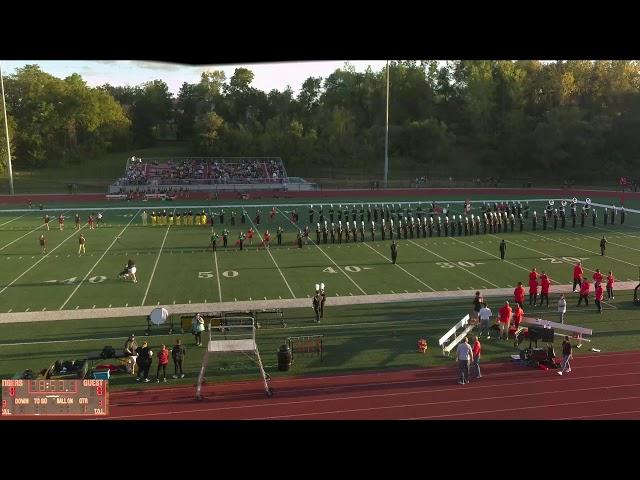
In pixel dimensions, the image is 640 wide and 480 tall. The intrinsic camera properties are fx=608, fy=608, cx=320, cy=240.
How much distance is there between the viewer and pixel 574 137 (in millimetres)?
62094

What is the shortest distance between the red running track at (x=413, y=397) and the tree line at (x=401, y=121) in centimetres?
4947

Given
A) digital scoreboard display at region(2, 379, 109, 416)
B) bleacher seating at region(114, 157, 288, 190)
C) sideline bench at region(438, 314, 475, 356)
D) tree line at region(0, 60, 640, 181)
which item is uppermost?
tree line at region(0, 60, 640, 181)

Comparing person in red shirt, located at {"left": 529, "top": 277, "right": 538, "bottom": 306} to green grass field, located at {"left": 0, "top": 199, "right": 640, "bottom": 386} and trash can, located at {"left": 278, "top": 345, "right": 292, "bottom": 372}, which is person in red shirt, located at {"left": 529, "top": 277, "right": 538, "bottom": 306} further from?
trash can, located at {"left": 278, "top": 345, "right": 292, "bottom": 372}

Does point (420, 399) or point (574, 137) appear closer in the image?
point (420, 399)

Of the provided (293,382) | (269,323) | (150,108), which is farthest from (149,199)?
(150,108)

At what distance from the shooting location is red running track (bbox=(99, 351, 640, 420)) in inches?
401

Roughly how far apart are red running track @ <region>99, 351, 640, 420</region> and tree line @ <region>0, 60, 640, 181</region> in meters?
49.5

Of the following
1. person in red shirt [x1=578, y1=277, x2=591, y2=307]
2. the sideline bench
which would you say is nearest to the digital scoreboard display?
the sideline bench

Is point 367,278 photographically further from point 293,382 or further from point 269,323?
point 293,382

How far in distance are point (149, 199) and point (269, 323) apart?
29.5m

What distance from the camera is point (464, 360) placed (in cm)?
1148

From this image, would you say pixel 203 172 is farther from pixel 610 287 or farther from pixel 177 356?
pixel 177 356

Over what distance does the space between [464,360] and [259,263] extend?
1205cm

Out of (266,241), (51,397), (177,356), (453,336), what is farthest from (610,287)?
(51,397)
